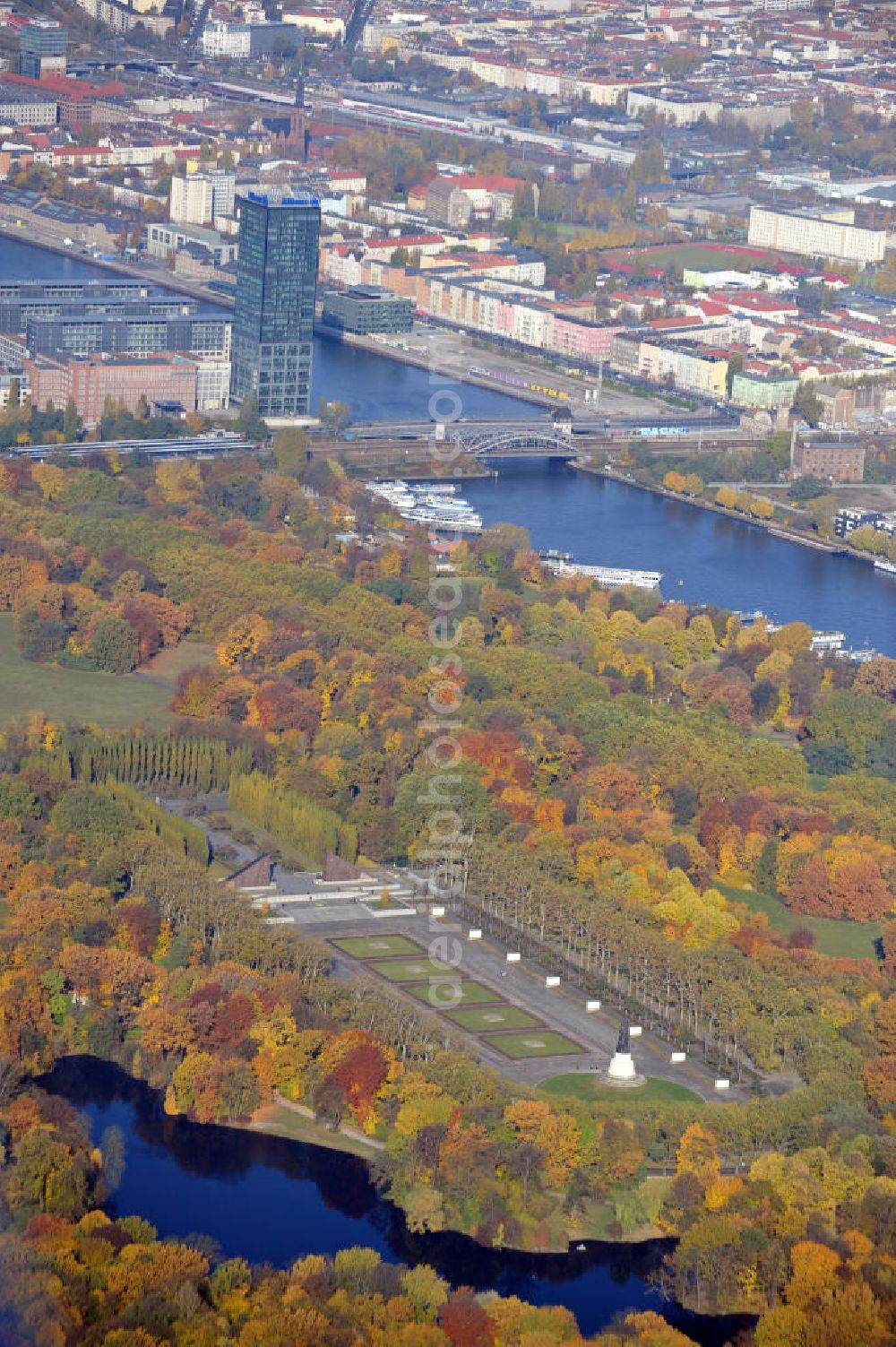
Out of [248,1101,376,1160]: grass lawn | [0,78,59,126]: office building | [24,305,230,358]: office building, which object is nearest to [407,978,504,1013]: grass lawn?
[248,1101,376,1160]: grass lawn

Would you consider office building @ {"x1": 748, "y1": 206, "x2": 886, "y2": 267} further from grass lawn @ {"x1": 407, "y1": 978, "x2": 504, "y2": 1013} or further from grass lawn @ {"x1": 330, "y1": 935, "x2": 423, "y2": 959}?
grass lawn @ {"x1": 407, "y1": 978, "x2": 504, "y2": 1013}

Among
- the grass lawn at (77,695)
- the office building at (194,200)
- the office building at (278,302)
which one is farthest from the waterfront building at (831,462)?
the office building at (194,200)

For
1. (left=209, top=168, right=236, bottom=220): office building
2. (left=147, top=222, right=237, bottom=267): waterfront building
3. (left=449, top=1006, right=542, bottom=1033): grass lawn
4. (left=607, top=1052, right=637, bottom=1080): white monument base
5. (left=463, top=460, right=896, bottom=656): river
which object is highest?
(left=209, top=168, right=236, bottom=220): office building

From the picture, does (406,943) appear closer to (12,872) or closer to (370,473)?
(12,872)

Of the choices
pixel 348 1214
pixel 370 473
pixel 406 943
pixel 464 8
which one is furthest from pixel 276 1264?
pixel 464 8

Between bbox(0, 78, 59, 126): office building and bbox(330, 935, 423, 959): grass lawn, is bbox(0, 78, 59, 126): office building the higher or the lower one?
the higher one

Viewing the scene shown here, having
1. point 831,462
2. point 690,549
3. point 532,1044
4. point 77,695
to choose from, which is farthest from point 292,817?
point 831,462

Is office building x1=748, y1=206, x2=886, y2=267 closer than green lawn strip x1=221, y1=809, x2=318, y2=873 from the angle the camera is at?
No
